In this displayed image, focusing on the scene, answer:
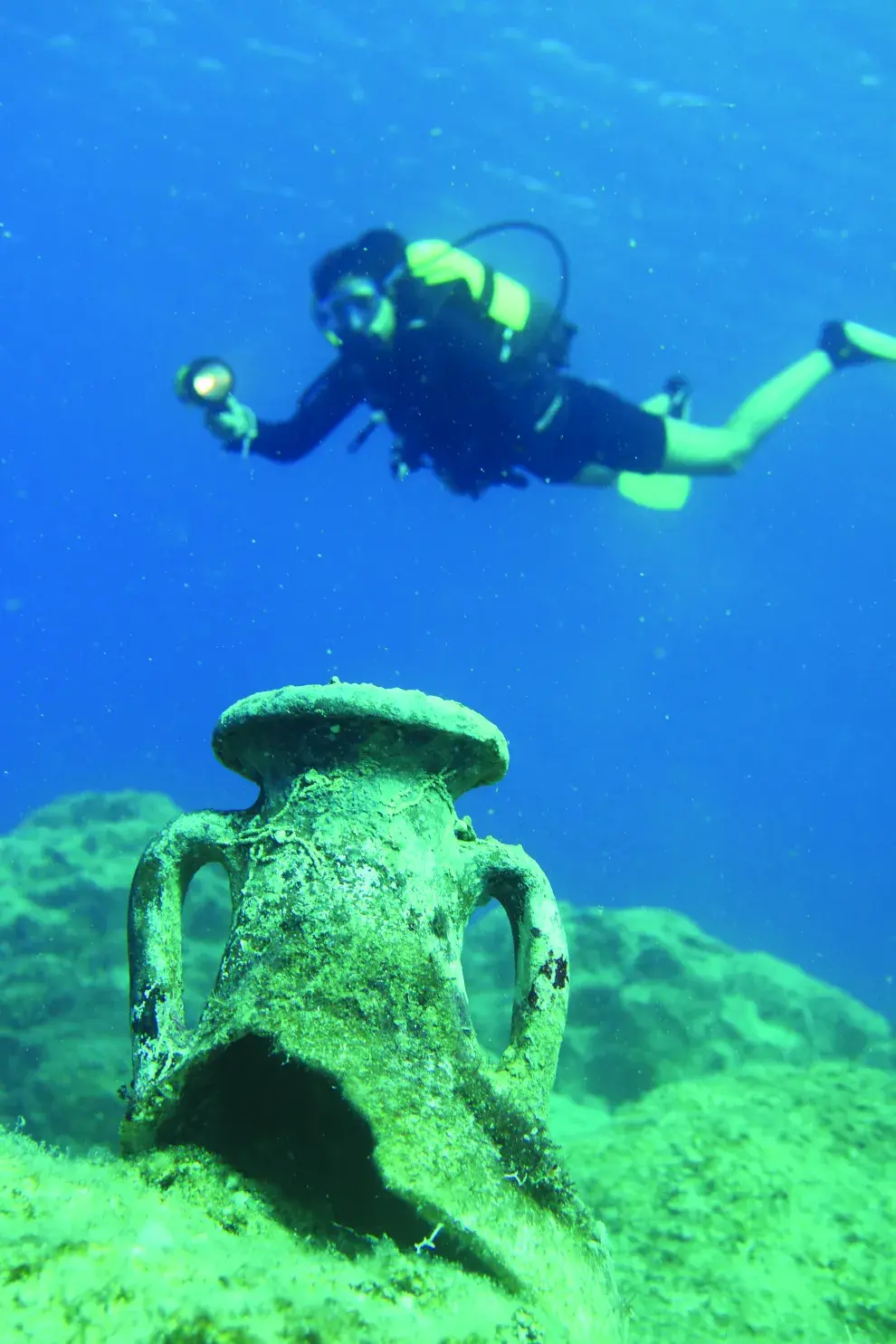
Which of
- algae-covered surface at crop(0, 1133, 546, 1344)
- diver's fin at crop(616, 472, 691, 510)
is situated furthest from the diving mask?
algae-covered surface at crop(0, 1133, 546, 1344)

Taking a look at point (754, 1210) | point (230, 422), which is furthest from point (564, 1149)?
point (230, 422)

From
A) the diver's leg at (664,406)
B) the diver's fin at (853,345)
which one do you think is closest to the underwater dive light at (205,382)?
the diver's leg at (664,406)

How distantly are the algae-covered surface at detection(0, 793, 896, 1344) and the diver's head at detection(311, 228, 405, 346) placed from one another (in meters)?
6.25

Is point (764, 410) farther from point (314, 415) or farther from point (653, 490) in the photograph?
point (314, 415)

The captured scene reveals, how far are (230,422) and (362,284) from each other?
1679mm

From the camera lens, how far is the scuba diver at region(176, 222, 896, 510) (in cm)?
673

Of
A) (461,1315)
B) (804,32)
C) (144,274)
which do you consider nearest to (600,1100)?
(461,1315)

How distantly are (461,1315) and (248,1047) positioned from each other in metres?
0.56

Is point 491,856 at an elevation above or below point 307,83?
below

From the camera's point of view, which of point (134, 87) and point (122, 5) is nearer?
point (122, 5)

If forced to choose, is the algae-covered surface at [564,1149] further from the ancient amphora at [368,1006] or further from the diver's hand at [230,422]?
the diver's hand at [230,422]

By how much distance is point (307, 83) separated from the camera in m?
29.3

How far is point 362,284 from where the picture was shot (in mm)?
6684

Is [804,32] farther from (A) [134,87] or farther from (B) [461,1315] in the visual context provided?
(B) [461,1315]
